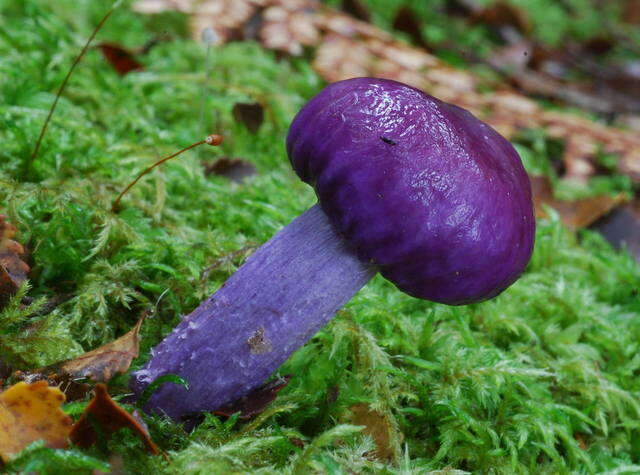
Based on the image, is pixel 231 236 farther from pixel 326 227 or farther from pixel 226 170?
pixel 326 227

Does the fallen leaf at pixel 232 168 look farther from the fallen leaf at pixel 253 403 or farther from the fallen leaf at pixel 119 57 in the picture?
the fallen leaf at pixel 253 403

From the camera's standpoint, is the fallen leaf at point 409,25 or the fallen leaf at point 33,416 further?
the fallen leaf at point 409,25

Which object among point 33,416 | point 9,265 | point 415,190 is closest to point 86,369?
point 33,416

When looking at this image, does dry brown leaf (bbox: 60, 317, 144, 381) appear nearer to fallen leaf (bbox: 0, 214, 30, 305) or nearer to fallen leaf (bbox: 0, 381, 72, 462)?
fallen leaf (bbox: 0, 381, 72, 462)

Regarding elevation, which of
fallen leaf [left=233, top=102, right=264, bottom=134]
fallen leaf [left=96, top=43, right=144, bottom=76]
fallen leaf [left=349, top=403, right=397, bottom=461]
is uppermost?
fallen leaf [left=96, top=43, right=144, bottom=76]

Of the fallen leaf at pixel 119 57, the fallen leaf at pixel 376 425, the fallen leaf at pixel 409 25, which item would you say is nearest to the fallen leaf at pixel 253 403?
the fallen leaf at pixel 376 425

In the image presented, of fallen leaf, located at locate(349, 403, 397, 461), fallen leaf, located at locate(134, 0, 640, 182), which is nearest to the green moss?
fallen leaf, located at locate(349, 403, 397, 461)
